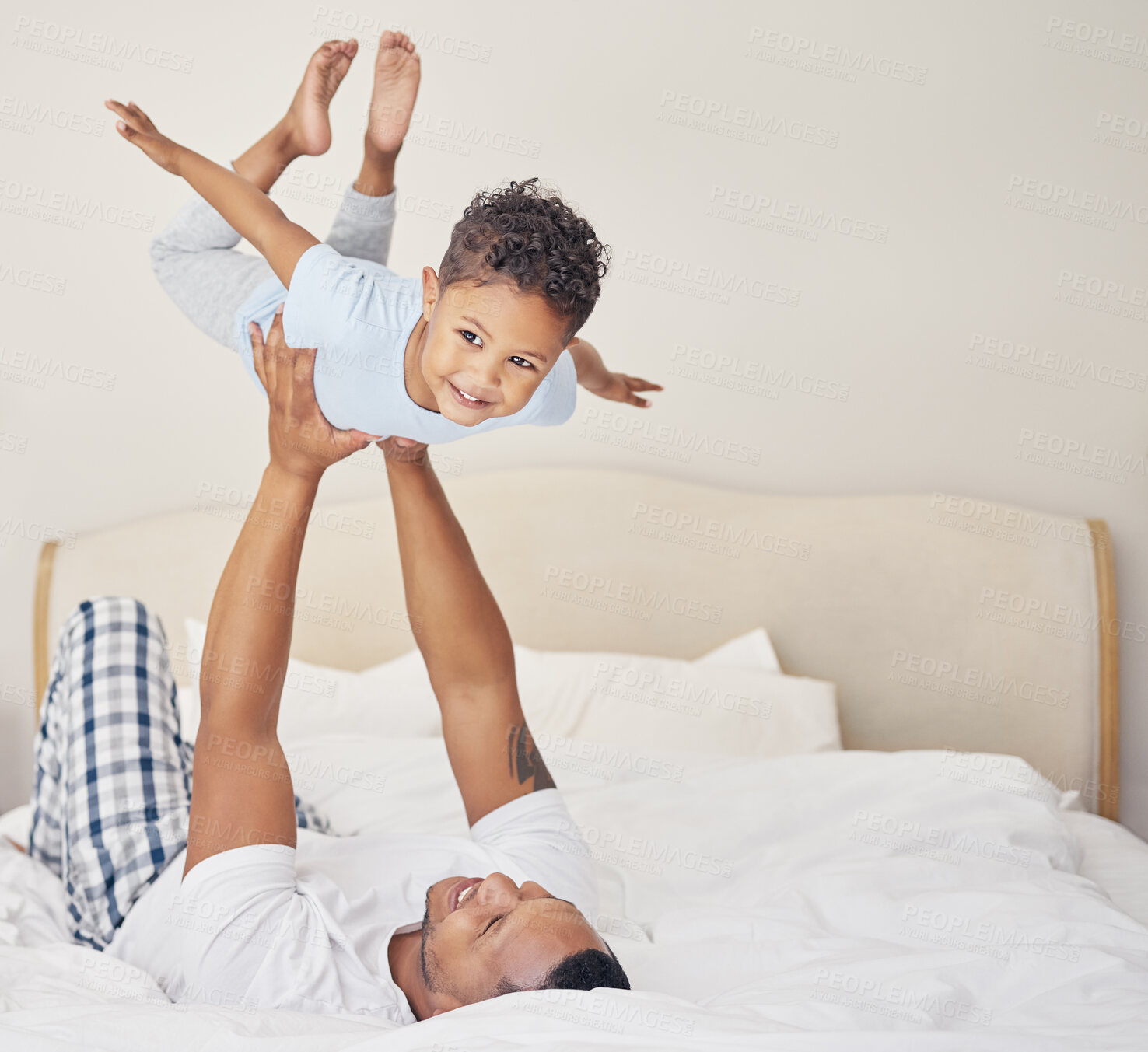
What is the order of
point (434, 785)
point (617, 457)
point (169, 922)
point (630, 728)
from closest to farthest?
point (169, 922) → point (434, 785) → point (630, 728) → point (617, 457)

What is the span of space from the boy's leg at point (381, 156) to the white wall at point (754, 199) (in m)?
0.86

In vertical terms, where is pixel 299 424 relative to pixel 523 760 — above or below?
above

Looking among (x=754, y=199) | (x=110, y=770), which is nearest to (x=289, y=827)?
(x=110, y=770)

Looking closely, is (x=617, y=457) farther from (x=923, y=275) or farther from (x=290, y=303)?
(x=290, y=303)

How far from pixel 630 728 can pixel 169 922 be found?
1029 millimetres

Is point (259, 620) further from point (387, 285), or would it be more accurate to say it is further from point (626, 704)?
point (626, 704)

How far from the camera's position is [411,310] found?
1161mm

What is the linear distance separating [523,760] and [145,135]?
0.93 meters

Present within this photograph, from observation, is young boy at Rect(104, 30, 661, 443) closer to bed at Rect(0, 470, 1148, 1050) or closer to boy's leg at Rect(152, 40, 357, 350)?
boy's leg at Rect(152, 40, 357, 350)

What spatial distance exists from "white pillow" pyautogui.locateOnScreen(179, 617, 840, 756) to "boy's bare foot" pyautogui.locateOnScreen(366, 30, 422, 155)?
1.13 m

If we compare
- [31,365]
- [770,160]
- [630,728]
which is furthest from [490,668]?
[31,365]

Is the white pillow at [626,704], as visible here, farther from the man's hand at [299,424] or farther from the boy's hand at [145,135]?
the boy's hand at [145,135]

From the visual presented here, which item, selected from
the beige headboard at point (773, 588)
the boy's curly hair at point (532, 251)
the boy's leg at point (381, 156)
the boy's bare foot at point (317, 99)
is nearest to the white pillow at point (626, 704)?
the beige headboard at point (773, 588)

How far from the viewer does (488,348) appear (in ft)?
3.36
